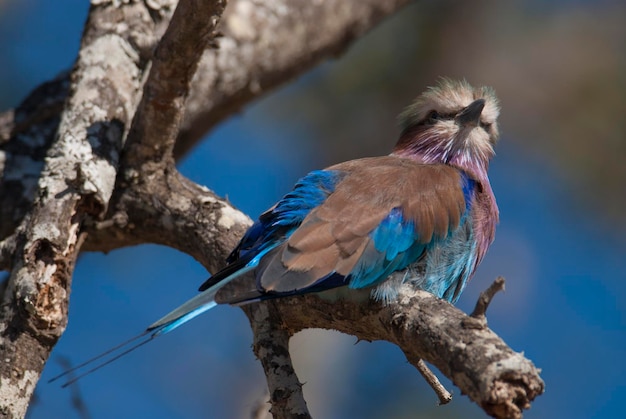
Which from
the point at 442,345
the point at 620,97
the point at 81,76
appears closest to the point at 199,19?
the point at 81,76

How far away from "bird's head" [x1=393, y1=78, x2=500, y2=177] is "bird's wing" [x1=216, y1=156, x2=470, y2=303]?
0.56 meters

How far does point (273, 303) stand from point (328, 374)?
15.0 feet

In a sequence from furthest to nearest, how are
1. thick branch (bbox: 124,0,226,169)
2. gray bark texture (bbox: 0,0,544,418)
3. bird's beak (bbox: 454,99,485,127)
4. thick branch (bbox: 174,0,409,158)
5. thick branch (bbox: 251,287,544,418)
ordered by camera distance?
thick branch (bbox: 174,0,409,158) → bird's beak (bbox: 454,99,485,127) → thick branch (bbox: 124,0,226,169) → gray bark texture (bbox: 0,0,544,418) → thick branch (bbox: 251,287,544,418)

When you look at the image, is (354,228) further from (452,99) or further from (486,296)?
(452,99)

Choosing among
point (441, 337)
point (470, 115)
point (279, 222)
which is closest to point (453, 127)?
point (470, 115)

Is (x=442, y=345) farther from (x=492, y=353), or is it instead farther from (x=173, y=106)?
(x=173, y=106)

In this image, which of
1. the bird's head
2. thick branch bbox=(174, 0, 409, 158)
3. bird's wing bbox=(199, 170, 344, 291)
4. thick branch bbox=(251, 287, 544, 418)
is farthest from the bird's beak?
thick branch bbox=(251, 287, 544, 418)

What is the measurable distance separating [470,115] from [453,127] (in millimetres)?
96

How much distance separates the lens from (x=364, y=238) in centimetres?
327

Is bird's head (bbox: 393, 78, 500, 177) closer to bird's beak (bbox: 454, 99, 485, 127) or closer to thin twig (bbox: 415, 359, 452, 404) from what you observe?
bird's beak (bbox: 454, 99, 485, 127)

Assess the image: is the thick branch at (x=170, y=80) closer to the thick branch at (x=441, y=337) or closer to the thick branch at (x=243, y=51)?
the thick branch at (x=243, y=51)

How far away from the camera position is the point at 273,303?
3.29m

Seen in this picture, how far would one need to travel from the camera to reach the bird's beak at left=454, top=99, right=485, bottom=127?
14.0 ft

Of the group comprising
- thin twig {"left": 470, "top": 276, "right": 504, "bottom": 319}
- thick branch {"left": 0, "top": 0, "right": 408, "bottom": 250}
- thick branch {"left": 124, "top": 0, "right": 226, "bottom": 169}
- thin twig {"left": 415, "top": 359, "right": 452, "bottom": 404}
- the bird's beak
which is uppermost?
thick branch {"left": 0, "top": 0, "right": 408, "bottom": 250}
